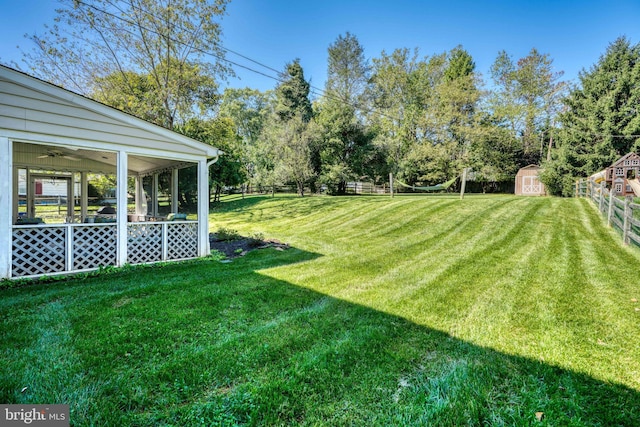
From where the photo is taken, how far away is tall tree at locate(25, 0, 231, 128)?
1203 cm

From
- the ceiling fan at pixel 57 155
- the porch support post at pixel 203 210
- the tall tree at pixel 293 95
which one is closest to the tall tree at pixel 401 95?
the tall tree at pixel 293 95

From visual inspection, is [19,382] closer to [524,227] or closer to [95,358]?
[95,358]

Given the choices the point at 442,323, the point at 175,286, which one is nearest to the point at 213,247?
the point at 175,286

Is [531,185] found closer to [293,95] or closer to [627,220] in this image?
[293,95]

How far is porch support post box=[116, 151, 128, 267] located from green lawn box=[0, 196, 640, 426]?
59cm

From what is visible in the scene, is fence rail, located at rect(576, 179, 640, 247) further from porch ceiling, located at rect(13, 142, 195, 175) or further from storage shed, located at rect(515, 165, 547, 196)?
storage shed, located at rect(515, 165, 547, 196)

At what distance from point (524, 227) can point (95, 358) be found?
8640 mm

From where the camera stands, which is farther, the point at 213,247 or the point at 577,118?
the point at 577,118

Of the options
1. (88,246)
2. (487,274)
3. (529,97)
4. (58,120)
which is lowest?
(487,274)

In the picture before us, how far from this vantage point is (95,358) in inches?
89.6

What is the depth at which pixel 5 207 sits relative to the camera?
4.17m

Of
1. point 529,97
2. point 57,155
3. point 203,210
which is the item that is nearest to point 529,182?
point 529,97

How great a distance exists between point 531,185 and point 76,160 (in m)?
27.0

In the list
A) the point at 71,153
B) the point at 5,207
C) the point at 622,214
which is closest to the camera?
the point at 5,207
